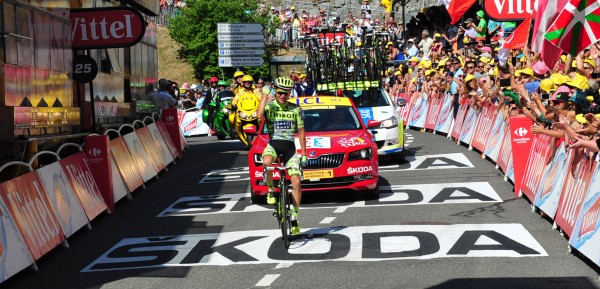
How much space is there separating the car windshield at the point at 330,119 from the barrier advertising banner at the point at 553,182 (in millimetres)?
3938

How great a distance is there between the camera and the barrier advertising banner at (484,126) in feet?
72.4

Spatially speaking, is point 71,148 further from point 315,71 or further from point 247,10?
point 247,10

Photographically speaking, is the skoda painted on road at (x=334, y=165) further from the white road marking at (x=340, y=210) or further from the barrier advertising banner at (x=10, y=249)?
the barrier advertising banner at (x=10, y=249)

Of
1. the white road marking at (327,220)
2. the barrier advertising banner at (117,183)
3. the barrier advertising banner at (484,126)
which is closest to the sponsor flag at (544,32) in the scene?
the white road marking at (327,220)

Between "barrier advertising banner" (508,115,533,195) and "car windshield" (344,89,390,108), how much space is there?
622 cm

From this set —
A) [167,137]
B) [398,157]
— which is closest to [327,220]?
[398,157]

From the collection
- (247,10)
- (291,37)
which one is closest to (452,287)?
(291,37)

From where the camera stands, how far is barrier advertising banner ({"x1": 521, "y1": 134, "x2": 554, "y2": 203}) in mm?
14445

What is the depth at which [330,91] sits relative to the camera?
25141 mm

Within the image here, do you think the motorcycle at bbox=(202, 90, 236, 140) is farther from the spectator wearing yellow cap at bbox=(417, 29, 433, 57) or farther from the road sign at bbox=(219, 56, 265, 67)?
the road sign at bbox=(219, 56, 265, 67)

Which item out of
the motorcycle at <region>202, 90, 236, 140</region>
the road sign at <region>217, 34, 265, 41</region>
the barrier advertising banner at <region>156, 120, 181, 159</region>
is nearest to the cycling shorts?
the barrier advertising banner at <region>156, 120, 181, 159</region>

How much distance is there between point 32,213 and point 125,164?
239 inches

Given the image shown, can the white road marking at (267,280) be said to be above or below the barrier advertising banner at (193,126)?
above

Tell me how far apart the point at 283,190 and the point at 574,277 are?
387cm
